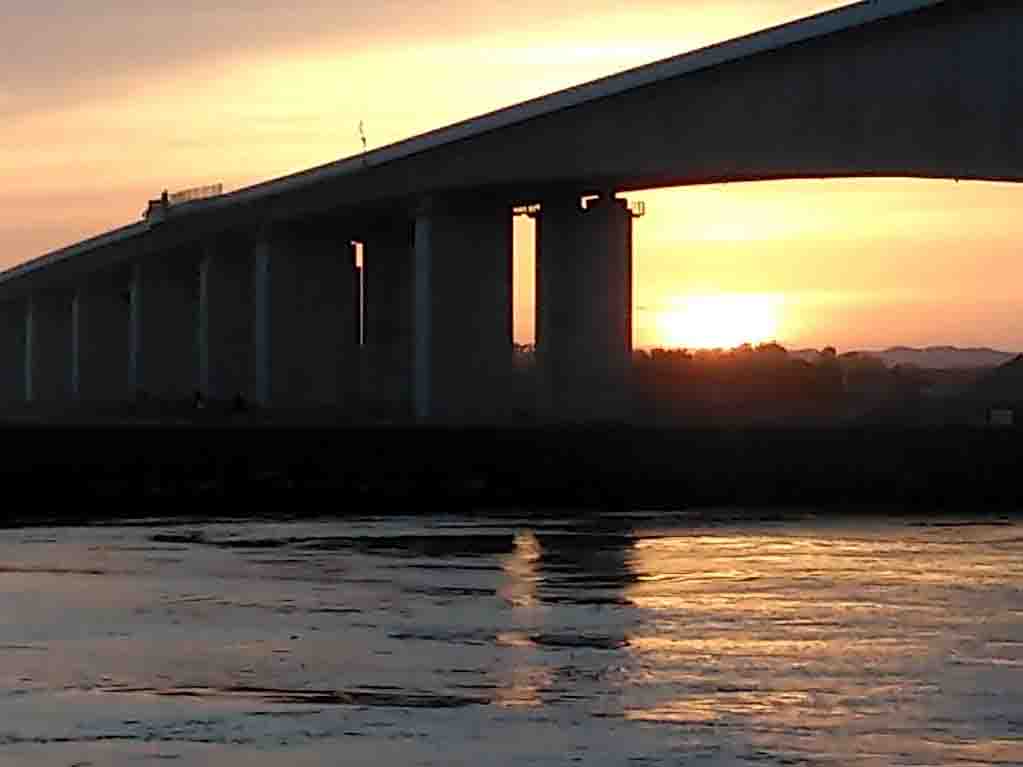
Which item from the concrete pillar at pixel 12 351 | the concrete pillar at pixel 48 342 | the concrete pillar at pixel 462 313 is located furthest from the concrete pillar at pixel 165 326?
the concrete pillar at pixel 462 313

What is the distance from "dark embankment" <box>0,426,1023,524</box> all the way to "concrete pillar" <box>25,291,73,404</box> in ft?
Result: 193

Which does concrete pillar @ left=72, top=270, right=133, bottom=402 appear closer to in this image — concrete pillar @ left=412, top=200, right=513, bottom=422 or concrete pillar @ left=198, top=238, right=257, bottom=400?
concrete pillar @ left=198, top=238, right=257, bottom=400

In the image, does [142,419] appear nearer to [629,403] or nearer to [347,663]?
[629,403]

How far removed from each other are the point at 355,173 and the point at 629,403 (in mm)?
9781

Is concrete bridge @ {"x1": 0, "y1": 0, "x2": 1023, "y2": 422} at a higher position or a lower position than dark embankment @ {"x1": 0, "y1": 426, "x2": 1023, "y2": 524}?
higher

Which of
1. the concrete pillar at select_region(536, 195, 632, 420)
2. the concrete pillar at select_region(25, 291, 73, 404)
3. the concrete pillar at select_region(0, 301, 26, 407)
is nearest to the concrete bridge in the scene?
the concrete pillar at select_region(536, 195, 632, 420)

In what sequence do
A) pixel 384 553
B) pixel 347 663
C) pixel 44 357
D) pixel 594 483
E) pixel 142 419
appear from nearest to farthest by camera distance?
pixel 347 663 → pixel 384 553 → pixel 594 483 → pixel 142 419 → pixel 44 357

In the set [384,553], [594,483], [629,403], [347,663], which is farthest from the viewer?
[629,403]

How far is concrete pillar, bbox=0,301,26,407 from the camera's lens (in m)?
123

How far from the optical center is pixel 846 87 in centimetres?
5769

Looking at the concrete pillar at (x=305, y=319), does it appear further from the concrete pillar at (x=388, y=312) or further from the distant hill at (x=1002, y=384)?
the distant hill at (x=1002, y=384)

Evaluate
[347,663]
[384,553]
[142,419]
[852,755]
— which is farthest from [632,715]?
[142,419]

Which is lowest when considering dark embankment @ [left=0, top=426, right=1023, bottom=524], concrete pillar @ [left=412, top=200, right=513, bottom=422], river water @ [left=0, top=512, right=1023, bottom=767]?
river water @ [left=0, top=512, right=1023, bottom=767]

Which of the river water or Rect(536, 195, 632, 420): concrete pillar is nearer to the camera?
the river water
